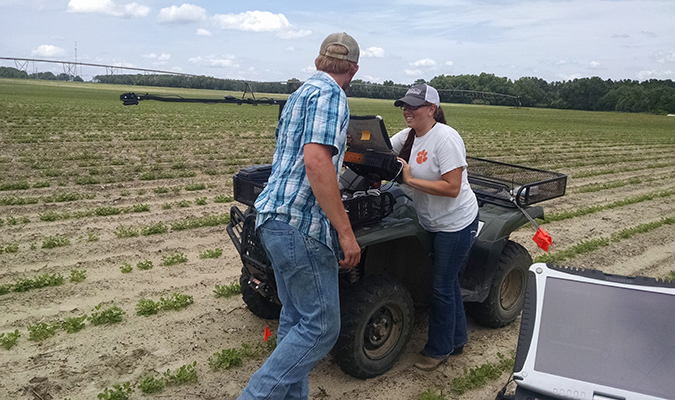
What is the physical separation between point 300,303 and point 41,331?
2548 mm

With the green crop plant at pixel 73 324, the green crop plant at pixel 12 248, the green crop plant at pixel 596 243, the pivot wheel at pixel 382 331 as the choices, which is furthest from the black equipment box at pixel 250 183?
the green crop plant at pixel 596 243

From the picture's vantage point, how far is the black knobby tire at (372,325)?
10.4 feet

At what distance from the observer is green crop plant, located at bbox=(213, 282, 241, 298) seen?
4758mm

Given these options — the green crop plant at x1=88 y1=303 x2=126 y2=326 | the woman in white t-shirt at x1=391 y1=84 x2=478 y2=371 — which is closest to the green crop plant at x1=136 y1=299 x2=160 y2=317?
the green crop plant at x1=88 y1=303 x2=126 y2=326

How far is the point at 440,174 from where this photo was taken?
3240 mm

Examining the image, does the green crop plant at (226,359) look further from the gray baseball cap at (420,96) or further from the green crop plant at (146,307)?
the gray baseball cap at (420,96)

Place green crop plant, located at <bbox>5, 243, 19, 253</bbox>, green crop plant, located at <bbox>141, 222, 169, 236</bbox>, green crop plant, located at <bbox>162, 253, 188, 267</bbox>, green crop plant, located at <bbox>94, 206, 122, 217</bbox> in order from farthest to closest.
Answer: green crop plant, located at <bbox>94, 206, 122, 217</bbox> < green crop plant, located at <bbox>141, 222, 169, 236</bbox> < green crop plant, located at <bbox>5, 243, 19, 253</bbox> < green crop plant, located at <bbox>162, 253, 188, 267</bbox>

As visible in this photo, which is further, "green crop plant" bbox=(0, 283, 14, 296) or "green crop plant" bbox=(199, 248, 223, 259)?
"green crop plant" bbox=(199, 248, 223, 259)

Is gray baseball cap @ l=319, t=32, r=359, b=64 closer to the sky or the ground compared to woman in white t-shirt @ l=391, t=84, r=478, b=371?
closer to the sky

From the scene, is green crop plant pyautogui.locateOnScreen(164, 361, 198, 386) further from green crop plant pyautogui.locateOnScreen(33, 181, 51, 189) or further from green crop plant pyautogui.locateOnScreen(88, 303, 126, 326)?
green crop plant pyautogui.locateOnScreen(33, 181, 51, 189)

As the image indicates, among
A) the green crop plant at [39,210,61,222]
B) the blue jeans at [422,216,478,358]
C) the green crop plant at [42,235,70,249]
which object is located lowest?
the green crop plant at [42,235,70,249]

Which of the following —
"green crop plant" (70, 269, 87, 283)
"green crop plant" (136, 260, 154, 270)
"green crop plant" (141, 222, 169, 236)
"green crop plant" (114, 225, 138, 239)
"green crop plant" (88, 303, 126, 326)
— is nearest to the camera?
"green crop plant" (88, 303, 126, 326)

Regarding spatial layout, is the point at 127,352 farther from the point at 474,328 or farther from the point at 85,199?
the point at 85,199

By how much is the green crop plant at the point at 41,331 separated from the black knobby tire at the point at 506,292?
3.41m
